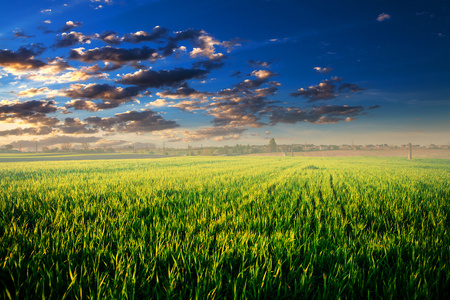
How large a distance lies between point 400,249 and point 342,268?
1.18m

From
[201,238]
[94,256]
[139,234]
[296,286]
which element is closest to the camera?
[296,286]

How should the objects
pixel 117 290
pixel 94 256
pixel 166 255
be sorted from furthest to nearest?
pixel 94 256
pixel 166 255
pixel 117 290

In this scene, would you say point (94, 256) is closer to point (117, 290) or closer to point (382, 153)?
point (117, 290)

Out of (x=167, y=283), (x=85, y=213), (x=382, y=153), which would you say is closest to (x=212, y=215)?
(x=167, y=283)

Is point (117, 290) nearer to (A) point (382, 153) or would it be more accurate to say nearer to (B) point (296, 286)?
(B) point (296, 286)

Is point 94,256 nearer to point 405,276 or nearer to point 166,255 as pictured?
point 166,255

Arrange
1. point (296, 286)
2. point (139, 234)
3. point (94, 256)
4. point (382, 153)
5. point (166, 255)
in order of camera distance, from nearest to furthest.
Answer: point (296, 286) < point (166, 255) < point (94, 256) < point (139, 234) < point (382, 153)

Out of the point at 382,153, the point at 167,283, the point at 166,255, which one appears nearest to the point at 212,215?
the point at 166,255

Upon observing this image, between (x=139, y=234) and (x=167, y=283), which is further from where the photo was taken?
(x=139, y=234)

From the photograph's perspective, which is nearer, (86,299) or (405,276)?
(86,299)

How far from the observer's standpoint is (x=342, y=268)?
2.44 metres

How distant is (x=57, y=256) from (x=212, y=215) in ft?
8.89

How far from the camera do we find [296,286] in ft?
7.09

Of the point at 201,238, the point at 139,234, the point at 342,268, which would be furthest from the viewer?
the point at 139,234
